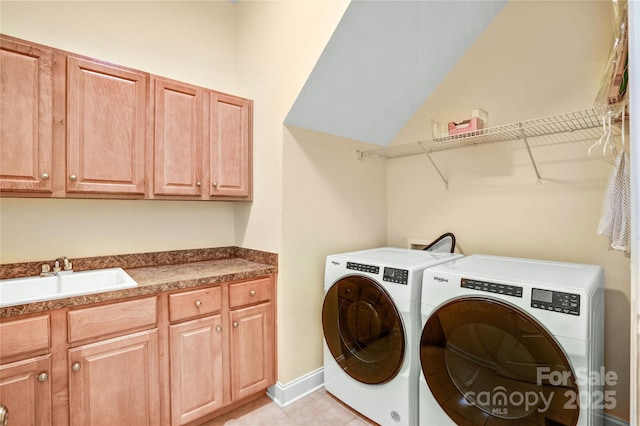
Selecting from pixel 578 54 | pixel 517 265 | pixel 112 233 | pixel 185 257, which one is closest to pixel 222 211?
pixel 185 257

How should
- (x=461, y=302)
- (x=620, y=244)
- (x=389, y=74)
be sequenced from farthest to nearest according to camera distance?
1. (x=389, y=74)
2. (x=461, y=302)
3. (x=620, y=244)

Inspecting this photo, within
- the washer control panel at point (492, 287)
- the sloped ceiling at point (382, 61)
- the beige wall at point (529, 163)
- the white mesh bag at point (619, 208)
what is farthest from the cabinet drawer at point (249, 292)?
the white mesh bag at point (619, 208)

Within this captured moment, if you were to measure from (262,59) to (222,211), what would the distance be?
117 centimetres

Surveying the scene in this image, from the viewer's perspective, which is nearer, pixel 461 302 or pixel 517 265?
pixel 461 302

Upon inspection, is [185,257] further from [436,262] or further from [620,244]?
[620,244]

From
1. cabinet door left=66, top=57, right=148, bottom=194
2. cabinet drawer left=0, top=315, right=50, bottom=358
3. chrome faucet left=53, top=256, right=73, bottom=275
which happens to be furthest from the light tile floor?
cabinet door left=66, top=57, right=148, bottom=194

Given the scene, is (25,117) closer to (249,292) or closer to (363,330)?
(249,292)

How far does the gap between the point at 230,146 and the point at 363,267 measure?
1.21 m

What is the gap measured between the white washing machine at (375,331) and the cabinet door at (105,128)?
1341 millimetres

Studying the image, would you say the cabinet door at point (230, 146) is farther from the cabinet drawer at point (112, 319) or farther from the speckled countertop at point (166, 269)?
the cabinet drawer at point (112, 319)

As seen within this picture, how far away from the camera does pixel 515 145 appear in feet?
6.59

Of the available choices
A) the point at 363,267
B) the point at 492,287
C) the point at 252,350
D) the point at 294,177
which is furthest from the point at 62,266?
the point at 492,287

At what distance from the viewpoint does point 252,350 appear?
195cm

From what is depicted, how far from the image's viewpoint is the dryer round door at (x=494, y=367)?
1169mm
